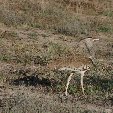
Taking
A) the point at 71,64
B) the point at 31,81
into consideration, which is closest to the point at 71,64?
the point at 71,64

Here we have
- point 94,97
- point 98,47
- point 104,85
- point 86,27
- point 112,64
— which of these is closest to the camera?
point 94,97

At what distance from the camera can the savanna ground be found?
31.1 feet

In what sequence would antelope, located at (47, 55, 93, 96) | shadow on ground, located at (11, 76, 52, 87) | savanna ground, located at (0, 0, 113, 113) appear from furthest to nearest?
shadow on ground, located at (11, 76, 52, 87), antelope, located at (47, 55, 93, 96), savanna ground, located at (0, 0, 113, 113)

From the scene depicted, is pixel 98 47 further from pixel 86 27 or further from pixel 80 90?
pixel 80 90

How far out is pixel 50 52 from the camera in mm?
14156

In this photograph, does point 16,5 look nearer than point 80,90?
No

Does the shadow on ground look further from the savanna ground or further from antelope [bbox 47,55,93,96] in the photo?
Answer: antelope [bbox 47,55,93,96]

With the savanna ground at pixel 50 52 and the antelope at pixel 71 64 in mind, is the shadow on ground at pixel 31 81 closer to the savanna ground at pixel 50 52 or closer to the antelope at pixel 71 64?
A: the savanna ground at pixel 50 52

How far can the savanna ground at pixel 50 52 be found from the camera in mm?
9492

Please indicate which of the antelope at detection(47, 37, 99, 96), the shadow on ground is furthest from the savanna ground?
the antelope at detection(47, 37, 99, 96)

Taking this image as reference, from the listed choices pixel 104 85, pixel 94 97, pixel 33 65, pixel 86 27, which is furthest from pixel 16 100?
pixel 86 27

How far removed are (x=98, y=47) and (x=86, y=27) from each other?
2.77 m

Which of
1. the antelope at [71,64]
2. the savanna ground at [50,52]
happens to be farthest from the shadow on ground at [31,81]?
the antelope at [71,64]

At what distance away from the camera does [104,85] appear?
10.9 m
